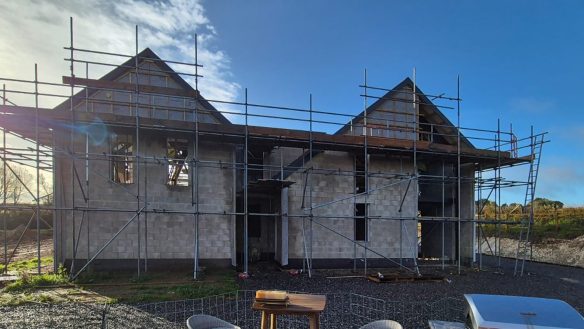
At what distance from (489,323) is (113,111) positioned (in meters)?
12.8

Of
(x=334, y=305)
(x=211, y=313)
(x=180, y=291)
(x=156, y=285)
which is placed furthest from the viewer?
(x=156, y=285)

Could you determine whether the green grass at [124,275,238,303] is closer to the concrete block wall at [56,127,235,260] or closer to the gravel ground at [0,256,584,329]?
the gravel ground at [0,256,584,329]

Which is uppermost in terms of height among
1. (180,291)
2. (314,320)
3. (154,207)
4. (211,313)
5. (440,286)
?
(154,207)

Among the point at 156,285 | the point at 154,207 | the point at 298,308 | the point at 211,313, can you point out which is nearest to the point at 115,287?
the point at 156,285

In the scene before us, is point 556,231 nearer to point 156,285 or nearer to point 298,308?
point 156,285

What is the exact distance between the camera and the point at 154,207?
12578 millimetres

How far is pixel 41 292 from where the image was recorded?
9.35 meters

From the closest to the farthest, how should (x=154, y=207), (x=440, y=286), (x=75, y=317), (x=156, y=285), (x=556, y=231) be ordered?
(x=75, y=317) < (x=156, y=285) < (x=440, y=286) < (x=154, y=207) < (x=556, y=231)

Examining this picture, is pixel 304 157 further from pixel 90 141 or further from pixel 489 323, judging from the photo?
pixel 489 323

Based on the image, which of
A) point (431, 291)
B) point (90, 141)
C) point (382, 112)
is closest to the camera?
point (431, 291)

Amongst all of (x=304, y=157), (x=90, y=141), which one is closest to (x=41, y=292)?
(x=90, y=141)

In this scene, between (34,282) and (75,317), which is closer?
(75,317)

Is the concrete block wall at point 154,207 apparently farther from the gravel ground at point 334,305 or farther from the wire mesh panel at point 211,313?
the wire mesh panel at point 211,313

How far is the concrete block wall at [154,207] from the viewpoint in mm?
11992
